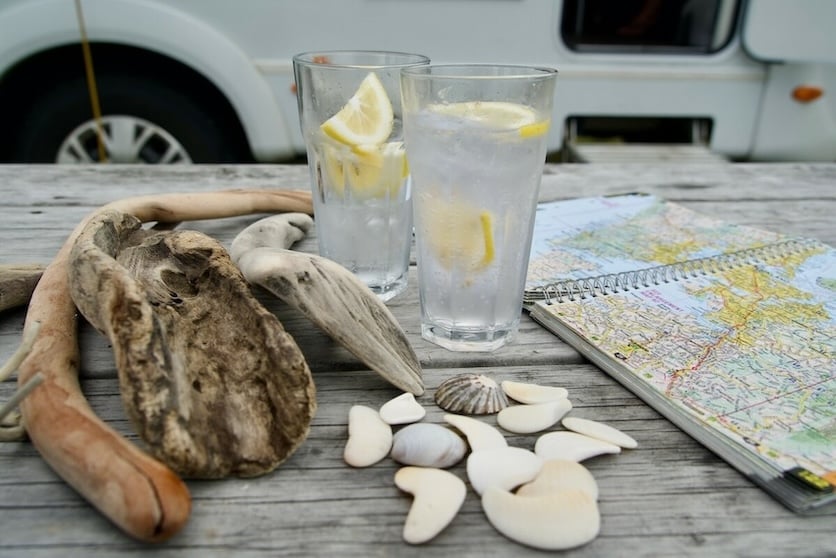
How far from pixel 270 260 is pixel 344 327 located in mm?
99

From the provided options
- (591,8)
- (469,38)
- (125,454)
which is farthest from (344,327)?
(591,8)

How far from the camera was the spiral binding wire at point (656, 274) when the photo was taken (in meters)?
0.81

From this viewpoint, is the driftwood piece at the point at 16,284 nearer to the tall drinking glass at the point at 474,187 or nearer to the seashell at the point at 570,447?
the tall drinking glass at the point at 474,187

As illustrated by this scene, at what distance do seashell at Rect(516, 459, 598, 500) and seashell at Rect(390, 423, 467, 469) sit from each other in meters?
0.06

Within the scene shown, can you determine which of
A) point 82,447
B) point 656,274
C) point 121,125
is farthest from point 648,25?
point 82,447

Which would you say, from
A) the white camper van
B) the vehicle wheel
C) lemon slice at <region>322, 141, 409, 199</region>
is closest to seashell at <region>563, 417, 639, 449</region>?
lemon slice at <region>322, 141, 409, 199</region>

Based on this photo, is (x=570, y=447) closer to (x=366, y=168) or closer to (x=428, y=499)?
(x=428, y=499)

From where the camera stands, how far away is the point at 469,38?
2230mm

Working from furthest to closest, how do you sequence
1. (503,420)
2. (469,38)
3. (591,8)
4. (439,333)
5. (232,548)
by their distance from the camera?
(591,8)
(469,38)
(439,333)
(503,420)
(232,548)

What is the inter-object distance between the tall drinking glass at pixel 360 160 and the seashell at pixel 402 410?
0.80 feet

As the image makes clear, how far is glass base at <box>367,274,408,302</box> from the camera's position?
0.83 m

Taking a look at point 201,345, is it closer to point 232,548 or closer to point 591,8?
point 232,548

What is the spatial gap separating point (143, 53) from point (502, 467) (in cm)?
224

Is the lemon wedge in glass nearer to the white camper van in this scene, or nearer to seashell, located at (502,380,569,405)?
seashell, located at (502,380,569,405)
